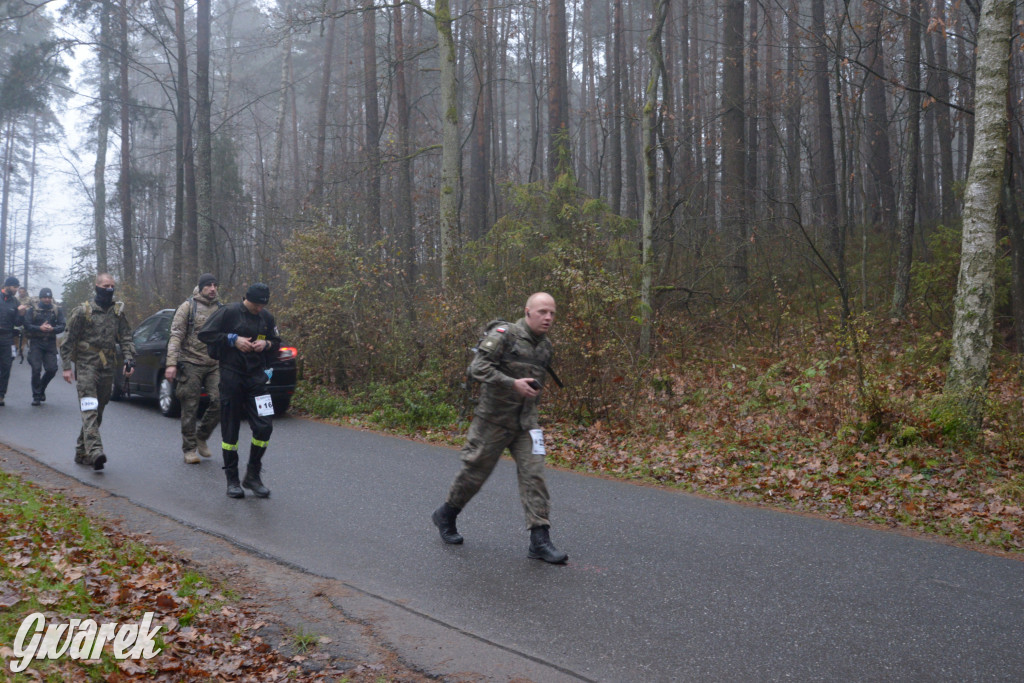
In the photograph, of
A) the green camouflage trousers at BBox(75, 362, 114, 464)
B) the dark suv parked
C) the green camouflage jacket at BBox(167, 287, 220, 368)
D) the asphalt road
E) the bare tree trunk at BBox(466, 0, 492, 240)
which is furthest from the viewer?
the bare tree trunk at BBox(466, 0, 492, 240)

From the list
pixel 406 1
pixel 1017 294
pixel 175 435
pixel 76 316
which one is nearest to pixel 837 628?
pixel 76 316

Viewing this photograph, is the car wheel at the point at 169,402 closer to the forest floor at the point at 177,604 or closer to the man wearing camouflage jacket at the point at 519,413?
the forest floor at the point at 177,604

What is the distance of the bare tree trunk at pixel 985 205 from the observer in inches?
390

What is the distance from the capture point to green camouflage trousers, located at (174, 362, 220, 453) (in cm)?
1001

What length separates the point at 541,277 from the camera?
13.4m

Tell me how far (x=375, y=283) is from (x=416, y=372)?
2.55m

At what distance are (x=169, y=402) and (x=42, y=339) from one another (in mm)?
3331

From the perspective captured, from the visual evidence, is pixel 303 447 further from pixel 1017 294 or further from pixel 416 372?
pixel 1017 294

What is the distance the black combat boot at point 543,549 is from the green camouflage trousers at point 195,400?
17.2ft

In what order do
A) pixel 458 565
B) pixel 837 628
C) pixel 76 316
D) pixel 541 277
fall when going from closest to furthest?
pixel 837 628
pixel 458 565
pixel 76 316
pixel 541 277

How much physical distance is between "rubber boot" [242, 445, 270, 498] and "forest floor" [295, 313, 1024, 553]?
3644 mm

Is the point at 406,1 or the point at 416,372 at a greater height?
the point at 406,1

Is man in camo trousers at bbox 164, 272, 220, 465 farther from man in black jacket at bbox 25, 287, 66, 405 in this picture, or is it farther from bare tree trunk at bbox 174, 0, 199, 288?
bare tree trunk at bbox 174, 0, 199, 288

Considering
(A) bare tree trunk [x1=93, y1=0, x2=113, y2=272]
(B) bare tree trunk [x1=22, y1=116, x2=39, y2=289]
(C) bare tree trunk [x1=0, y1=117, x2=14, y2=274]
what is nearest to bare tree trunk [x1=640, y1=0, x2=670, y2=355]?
(A) bare tree trunk [x1=93, y1=0, x2=113, y2=272]
